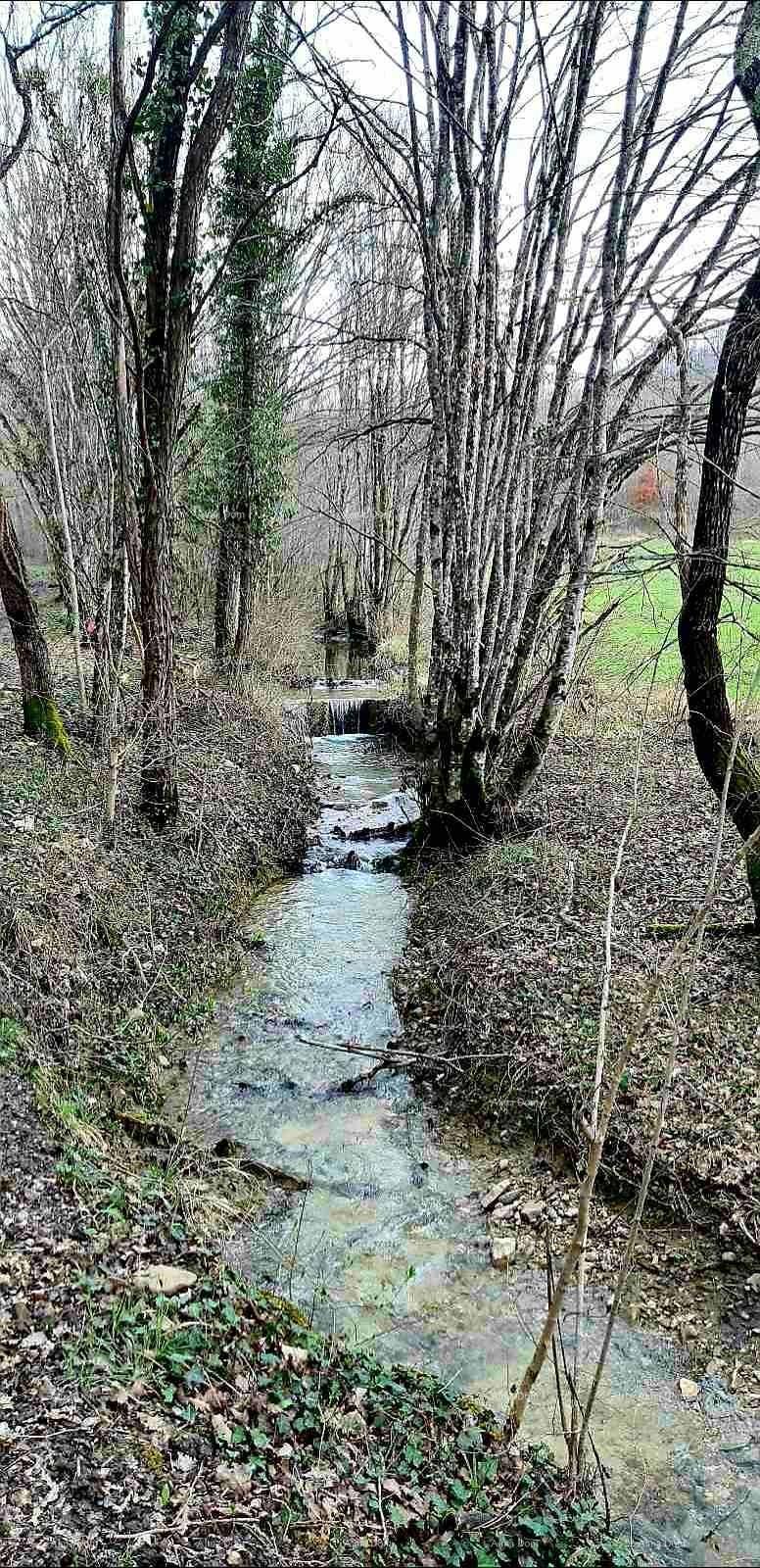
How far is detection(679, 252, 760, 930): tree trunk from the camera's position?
5488mm

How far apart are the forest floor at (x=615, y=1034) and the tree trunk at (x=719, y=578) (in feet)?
1.90

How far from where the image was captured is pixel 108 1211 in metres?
3.86

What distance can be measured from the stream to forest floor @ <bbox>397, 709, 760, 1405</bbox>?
239 mm

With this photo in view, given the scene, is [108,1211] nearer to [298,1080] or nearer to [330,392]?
[298,1080]

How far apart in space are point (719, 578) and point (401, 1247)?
4.47m

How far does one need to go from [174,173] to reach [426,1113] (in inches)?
291

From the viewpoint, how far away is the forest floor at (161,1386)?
8.56ft

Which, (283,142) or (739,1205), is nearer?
(739,1205)

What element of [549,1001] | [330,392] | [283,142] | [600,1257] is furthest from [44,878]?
[330,392]

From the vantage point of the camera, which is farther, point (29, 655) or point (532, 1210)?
point (29, 655)

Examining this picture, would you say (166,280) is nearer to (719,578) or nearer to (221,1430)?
(719,578)

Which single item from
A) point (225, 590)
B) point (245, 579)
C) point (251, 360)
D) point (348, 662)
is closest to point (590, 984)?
point (245, 579)

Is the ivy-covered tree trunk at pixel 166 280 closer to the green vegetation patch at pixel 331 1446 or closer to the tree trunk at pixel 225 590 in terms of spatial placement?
the green vegetation patch at pixel 331 1446

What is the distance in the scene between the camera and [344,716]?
16219 millimetres
